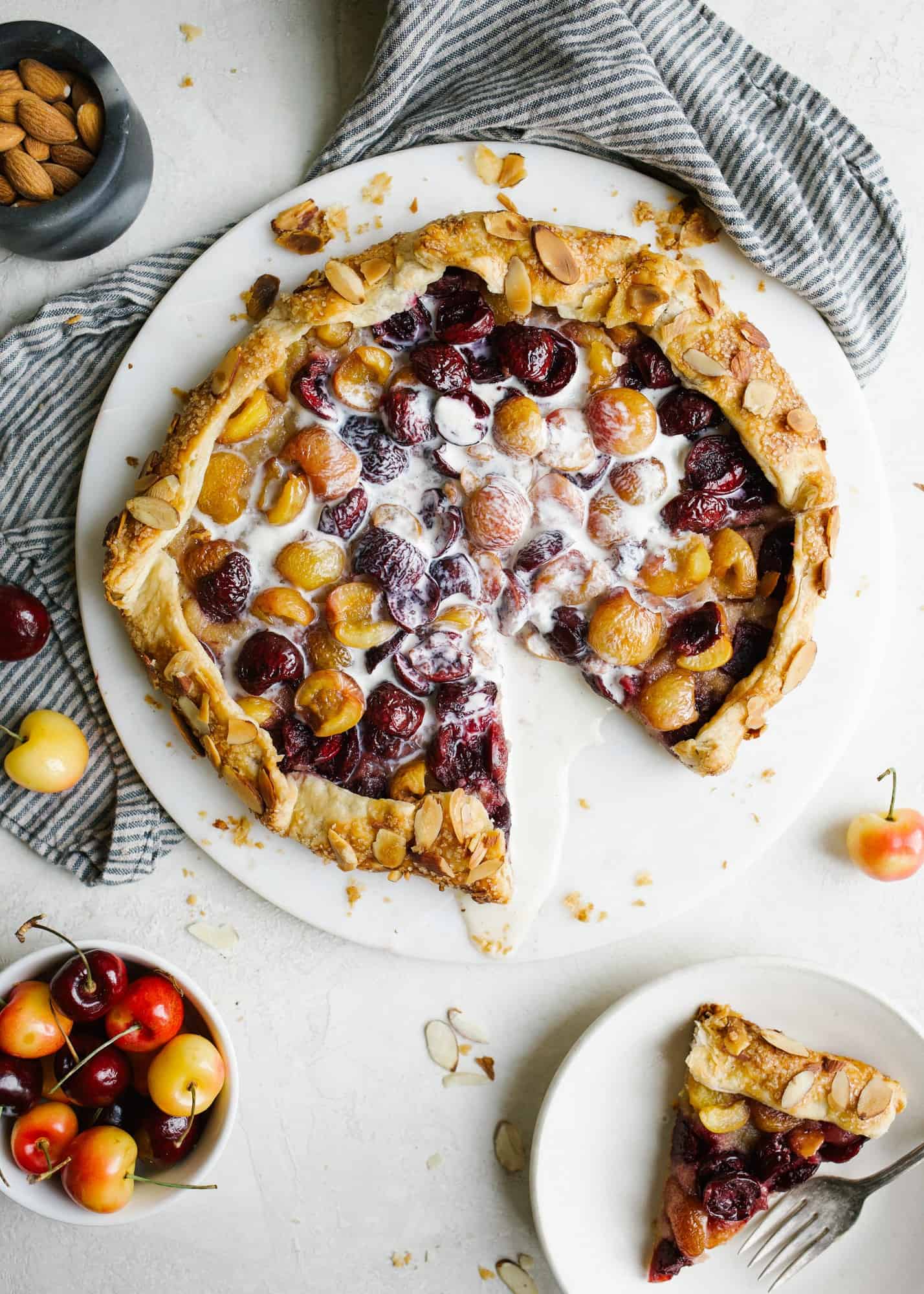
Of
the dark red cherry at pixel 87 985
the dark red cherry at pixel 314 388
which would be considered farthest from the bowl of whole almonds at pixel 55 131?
the dark red cherry at pixel 87 985

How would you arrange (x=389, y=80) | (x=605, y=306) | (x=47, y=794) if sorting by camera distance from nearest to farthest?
(x=605, y=306) < (x=389, y=80) < (x=47, y=794)

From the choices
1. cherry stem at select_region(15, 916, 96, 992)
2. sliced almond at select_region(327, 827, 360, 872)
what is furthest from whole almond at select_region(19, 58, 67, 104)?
cherry stem at select_region(15, 916, 96, 992)

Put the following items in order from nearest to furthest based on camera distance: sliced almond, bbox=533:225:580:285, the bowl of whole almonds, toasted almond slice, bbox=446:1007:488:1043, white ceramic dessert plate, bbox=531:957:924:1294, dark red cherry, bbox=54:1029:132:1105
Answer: sliced almond, bbox=533:225:580:285 < the bowl of whole almonds < dark red cherry, bbox=54:1029:132:1105 < white ceramic dessert plate, bbox=531:957:924:1294 < toasted almond slice, bbox=446:1007:488:1043

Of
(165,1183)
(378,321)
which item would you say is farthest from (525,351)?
(165,1183)

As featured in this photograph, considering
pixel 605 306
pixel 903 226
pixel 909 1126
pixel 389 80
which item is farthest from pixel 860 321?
pixel 909 1126

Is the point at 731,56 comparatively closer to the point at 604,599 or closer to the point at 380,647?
the point at 604,599

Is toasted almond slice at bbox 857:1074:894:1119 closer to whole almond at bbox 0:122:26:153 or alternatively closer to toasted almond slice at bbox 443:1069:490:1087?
toasted almond slice at bbox 443:1069:490:1087
